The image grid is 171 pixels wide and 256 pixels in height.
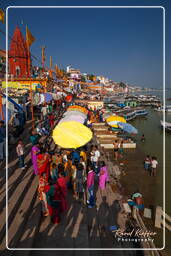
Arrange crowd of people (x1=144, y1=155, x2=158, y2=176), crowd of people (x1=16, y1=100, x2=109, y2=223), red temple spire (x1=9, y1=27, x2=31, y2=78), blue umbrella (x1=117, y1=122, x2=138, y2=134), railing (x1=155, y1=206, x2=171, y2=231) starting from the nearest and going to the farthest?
1. crowd of people (x1=16, y1=100, x2=109, y2=223)
2. railing (x1=155, y1=206, x2=171, y2=231)
3. crowd of people (x1=144, y1=155, x2=158, y2=176)
4. blue umbrella (x1=117, y1=122, x2=138, y2=134)
5. red temple spire (x1=9, y1=27, x2=31, y2=78)

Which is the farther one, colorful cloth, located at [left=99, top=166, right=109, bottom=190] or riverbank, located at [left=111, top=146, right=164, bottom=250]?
riverbank, located at [left=111, top=146, right=164, bottom=250]

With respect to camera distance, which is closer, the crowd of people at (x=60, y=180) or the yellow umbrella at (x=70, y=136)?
the crowd of people at (x=60, y=180)

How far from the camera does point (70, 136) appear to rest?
7.03 metres

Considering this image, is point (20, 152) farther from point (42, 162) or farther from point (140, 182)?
point (140, 182)

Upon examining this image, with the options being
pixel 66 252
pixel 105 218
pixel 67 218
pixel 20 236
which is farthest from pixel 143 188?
pixel 20 236

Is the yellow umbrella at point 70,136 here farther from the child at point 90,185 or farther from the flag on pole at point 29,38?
the flag on pole at point 29,38

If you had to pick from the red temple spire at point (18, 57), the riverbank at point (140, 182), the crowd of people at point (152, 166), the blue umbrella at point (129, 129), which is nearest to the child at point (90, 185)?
the riverbank at point (140, 182)

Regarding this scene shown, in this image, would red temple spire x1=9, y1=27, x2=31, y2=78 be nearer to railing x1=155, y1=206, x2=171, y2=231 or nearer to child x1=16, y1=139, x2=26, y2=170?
child x1=16, y1=139, x2=26, y2=170

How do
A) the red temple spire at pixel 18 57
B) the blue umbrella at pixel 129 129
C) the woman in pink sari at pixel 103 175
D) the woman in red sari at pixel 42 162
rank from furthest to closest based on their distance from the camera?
the red temple spire at pixel 18 57 → the blue umbrella at pixel 129 129 → the woman in pink sari at pixel 103 175 → the woman in red sari at pixel 42 162

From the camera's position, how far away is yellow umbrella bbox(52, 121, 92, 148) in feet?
22.6

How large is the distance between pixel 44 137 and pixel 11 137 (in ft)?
8.59

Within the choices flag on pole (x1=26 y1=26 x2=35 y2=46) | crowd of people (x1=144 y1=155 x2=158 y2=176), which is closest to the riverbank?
crowd of people (x1=144 y1=155 x2=158 y2=176)

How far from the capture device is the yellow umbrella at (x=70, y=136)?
6887 mm

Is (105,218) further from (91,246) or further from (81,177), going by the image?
(81,177)
